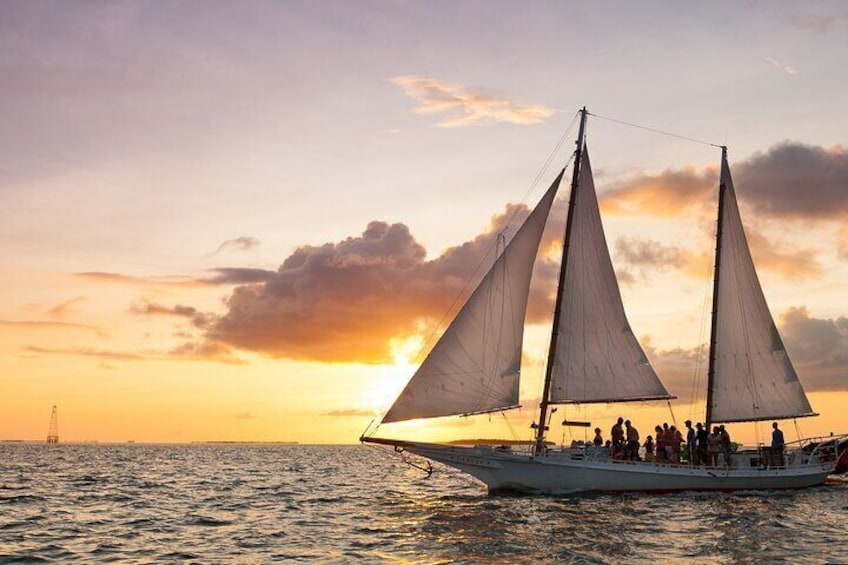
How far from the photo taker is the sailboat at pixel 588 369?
139 ft

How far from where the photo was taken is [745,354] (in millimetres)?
53688

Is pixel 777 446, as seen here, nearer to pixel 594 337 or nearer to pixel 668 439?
pixel 668 439

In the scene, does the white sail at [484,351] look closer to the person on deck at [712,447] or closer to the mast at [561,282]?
the mast at [561,282]

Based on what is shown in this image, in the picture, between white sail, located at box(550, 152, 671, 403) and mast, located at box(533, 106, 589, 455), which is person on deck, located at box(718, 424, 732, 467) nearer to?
white sail, located at box(550, 152, 671, 403)

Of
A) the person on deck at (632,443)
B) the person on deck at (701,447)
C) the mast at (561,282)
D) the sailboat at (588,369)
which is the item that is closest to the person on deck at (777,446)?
the sailboat at (588,369)

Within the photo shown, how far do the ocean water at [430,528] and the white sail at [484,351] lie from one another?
521 cm

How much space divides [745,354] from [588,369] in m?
12.7

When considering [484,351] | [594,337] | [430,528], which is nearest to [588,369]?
[594,337]

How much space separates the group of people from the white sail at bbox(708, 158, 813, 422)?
4417mm

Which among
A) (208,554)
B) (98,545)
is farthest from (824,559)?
(98,545)

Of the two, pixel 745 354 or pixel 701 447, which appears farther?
pixel 745 354

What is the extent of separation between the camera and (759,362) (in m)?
53.7

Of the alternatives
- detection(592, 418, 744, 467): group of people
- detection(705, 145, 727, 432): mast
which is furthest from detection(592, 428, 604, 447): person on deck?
detection(705, 145, 727, 432): mast

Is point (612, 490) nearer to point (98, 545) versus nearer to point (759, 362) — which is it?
point (759, 362)
